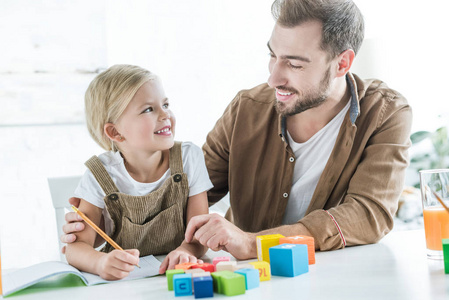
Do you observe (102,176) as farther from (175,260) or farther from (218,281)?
(218,281)

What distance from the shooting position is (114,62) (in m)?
3.63

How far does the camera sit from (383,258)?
111 centimetres

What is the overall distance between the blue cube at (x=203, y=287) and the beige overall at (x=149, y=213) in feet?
1.69

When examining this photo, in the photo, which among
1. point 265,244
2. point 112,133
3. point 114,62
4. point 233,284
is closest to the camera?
point 233,284

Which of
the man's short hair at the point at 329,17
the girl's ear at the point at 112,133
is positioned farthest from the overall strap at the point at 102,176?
the man's short hair at the point at 329,17

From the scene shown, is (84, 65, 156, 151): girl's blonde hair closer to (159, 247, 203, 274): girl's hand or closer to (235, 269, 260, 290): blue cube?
(159, 247, 203, 274): girl's hand

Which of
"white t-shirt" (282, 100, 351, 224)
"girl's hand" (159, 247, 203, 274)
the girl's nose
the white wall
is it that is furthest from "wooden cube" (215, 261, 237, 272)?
the white wall

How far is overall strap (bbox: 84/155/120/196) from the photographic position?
134cm

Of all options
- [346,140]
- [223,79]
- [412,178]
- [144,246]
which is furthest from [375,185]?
[412,178]

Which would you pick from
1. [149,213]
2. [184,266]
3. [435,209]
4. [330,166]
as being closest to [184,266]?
[184,266]

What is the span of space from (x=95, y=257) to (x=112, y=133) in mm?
442

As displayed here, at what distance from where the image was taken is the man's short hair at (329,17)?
1.59 m

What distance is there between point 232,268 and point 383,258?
1.24 ft

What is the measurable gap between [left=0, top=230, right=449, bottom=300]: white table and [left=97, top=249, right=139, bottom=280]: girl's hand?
0.02 metres
